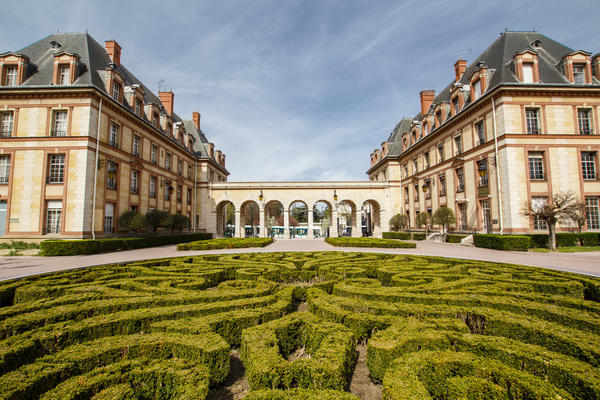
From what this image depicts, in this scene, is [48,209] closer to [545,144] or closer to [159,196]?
[159,196]

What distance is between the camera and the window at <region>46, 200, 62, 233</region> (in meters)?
18.9

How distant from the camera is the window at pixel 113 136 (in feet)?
71.2

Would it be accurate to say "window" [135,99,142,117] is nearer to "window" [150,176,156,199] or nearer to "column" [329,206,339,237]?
"window" [150,176,156,199]

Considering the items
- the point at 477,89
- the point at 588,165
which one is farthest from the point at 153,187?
the point at 588,165

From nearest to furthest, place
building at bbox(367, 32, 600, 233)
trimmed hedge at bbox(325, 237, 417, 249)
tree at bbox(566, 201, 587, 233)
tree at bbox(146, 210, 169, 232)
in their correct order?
tree at bbox(566, 201, 587, 233) < trimmed hedge at bbox(325, 237, 417, 249) < building at bbox(367, 32, 600, 233) < tree at bbox(146, 210, 169, 232)

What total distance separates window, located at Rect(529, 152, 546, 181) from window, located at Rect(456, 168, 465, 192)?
17.8 feet

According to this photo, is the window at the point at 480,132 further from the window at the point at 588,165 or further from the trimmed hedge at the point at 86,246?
the trimmed hedge at the point at 86,246

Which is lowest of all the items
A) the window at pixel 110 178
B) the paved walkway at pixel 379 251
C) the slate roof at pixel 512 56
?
the paved walkway at pixel 379 251

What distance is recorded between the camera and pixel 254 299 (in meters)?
4.20

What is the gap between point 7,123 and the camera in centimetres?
1973

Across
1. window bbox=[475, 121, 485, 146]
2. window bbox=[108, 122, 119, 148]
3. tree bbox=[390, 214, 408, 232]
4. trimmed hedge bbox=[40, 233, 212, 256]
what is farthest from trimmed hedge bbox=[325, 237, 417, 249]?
window bbox=[108, 122, 119, 148]

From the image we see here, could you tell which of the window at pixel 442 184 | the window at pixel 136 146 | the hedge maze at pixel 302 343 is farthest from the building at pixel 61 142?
the window at pixel 442 184

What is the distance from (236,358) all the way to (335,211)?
105 feet

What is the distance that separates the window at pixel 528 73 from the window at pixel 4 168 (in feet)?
127
